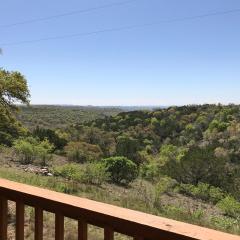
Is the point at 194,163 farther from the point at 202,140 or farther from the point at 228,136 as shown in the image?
the point at 202,140

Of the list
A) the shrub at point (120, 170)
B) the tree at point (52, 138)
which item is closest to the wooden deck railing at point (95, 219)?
the shrub at point (120, 170)

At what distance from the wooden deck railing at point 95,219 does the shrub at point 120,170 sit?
2046 cm

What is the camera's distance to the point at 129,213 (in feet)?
7.00

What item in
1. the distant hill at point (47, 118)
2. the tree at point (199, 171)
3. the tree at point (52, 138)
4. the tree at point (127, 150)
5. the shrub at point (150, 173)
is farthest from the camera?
the distant hill at point (47, 118)

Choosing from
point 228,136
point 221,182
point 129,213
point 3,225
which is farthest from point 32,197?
point 228,136

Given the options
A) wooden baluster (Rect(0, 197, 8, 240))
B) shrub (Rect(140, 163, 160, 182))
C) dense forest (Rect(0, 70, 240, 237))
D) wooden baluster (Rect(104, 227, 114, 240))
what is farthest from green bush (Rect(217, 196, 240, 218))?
wooden baluster (Rect(104, 227, 114, 240))

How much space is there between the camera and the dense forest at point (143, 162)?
13703 millimetres

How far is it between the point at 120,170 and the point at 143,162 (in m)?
15.0

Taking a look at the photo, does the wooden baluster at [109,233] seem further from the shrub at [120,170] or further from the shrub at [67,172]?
the shrub at [120,170]

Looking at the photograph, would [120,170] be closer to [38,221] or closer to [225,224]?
[225,224]

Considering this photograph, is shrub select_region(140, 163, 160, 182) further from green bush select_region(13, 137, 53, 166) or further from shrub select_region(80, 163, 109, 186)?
green bush select_region(13, 137, 53, 166)

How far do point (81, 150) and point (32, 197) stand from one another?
31153 mm

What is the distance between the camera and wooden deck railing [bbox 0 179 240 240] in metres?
1.89

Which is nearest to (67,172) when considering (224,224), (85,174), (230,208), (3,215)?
(85,174)
